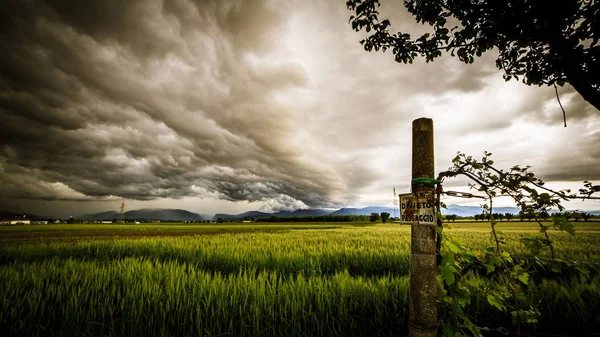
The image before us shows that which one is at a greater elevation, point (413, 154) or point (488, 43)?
point (488, 43)

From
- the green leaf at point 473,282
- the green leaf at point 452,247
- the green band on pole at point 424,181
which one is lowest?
the green leaf at point 473,282

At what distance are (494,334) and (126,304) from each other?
199 inches

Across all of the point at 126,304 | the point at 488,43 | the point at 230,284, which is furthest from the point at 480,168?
the point at 126,304

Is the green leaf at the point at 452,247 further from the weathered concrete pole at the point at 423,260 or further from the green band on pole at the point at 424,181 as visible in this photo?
the green band on pole at the point at 424,181

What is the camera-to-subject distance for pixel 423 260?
180 cm

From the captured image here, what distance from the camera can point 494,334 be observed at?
3357 mm

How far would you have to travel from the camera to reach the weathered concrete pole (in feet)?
5.83

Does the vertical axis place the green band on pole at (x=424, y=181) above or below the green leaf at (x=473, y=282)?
above

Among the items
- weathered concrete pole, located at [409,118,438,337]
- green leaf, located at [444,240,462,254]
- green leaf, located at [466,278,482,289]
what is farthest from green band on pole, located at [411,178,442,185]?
green leaf, located at [466,278,482,289]

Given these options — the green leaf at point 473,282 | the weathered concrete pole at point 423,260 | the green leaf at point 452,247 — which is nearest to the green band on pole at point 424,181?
the weathered concrete pole at point 423,260

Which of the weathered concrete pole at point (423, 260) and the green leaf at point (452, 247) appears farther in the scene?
the weathered concrete pole at point (423, 260)

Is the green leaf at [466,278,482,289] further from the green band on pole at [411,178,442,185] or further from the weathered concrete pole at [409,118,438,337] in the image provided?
the green band on pole at [411,178,442,185]

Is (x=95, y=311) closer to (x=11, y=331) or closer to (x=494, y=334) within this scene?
(x=11, y=331)

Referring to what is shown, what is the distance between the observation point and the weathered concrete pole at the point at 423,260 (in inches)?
69.9
